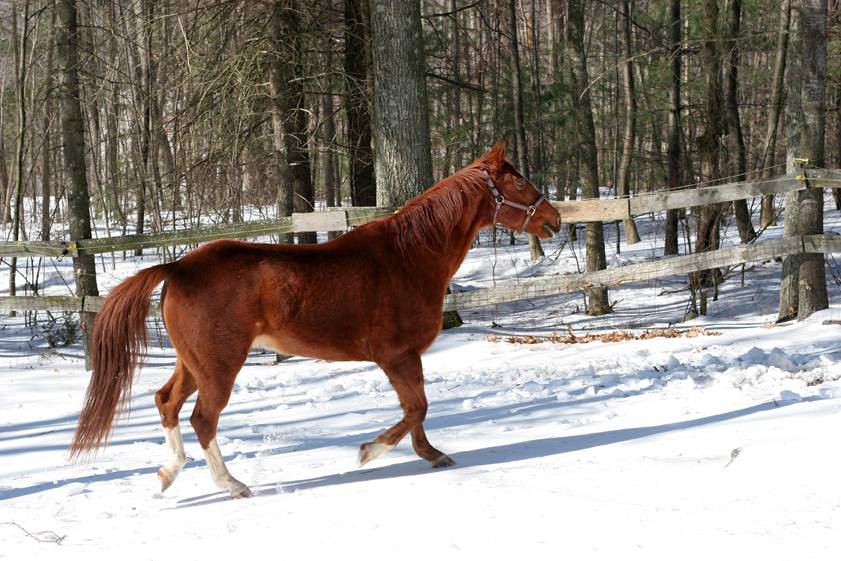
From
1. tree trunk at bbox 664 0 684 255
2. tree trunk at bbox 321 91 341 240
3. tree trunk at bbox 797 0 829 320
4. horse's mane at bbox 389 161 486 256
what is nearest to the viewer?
horse's mane at bbox 389 161 486 256

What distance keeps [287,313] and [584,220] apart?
14.2 ft

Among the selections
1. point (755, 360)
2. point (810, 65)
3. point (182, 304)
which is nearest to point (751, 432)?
point (755, 360)

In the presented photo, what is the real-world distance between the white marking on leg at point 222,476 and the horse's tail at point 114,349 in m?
0.56

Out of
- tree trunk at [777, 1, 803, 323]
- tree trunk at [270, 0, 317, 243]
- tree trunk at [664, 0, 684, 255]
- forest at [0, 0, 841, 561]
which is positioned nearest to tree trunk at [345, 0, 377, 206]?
forest at [0, 0, 841, 561]

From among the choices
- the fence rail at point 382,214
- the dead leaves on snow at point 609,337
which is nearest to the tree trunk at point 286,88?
the fence rail at point 382,214

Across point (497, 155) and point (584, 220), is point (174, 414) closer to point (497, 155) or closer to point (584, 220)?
point (497, 155)

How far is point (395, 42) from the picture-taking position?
883 centimetres

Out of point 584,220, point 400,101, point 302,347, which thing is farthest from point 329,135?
point 302,347

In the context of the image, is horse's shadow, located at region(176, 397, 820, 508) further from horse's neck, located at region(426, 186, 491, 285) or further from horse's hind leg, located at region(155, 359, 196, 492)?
horse's neck, located at region(426, 186, 491, 285)

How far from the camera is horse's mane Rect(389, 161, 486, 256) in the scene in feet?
16.5

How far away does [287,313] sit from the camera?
4.63 meters

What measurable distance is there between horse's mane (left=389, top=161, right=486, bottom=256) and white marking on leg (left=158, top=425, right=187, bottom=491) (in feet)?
5.45

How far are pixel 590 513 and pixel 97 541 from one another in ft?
7.02

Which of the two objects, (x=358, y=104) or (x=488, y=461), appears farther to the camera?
(x=358, y=104)
